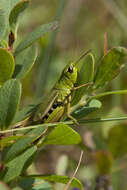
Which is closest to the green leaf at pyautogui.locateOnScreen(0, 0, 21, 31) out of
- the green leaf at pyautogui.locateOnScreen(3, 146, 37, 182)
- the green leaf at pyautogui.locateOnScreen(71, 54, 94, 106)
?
the green leaf at pyautogui.locateOnScreen(71, 54, 94, 106)

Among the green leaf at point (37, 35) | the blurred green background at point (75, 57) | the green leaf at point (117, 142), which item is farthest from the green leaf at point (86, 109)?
the green leaf at point (117, 142)

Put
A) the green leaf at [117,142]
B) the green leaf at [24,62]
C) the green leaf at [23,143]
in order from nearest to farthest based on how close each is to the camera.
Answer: the green leaf at [23,143] < the green leaf at [24,62] < the green leaf at [117,142]

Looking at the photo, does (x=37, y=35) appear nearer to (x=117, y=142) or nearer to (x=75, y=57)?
(x=75, y=57)

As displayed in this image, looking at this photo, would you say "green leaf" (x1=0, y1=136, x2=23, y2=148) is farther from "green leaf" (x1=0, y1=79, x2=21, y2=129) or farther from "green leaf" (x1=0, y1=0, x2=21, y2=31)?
"green leaf" (x1=0, y1=0, x2=21, y2=31)

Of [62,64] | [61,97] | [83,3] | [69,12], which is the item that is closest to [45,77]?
[62,64]

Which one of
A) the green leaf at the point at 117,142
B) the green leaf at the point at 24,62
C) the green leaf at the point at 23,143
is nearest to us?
the green leaf at the point at 23,143

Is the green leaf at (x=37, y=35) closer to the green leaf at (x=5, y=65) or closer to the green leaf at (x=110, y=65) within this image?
the green leaf at (x=5, y=65)
